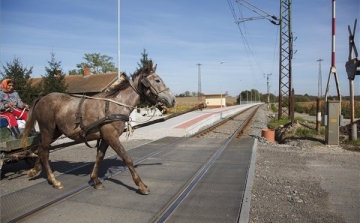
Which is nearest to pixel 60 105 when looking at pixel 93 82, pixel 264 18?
pixel 264 18

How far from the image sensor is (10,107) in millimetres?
6602

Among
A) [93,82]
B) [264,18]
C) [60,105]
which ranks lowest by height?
[60,105]

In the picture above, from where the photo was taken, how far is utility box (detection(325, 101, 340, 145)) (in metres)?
11.2

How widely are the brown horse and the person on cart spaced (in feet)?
3.65

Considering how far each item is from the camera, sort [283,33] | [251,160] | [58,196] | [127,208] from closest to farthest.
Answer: [127,208] → [58,196] → [251,160] → [283,33]

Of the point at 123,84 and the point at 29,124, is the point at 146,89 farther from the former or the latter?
the point at 29,124

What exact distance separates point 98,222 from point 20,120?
436cm

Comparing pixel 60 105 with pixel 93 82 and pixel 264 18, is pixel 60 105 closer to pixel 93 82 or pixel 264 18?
pixel 264 18

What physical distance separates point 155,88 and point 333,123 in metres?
8.83

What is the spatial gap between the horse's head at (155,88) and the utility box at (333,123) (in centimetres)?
847

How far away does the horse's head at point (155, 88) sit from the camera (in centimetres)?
552

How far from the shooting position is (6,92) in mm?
6758

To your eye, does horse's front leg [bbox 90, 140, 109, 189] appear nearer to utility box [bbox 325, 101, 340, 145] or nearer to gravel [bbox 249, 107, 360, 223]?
gravel [bbox 249, 107, 360, 223]

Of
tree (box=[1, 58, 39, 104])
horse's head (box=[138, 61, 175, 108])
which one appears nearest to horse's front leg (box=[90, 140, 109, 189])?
horse's head (box=[138, 61, 175, 108])
